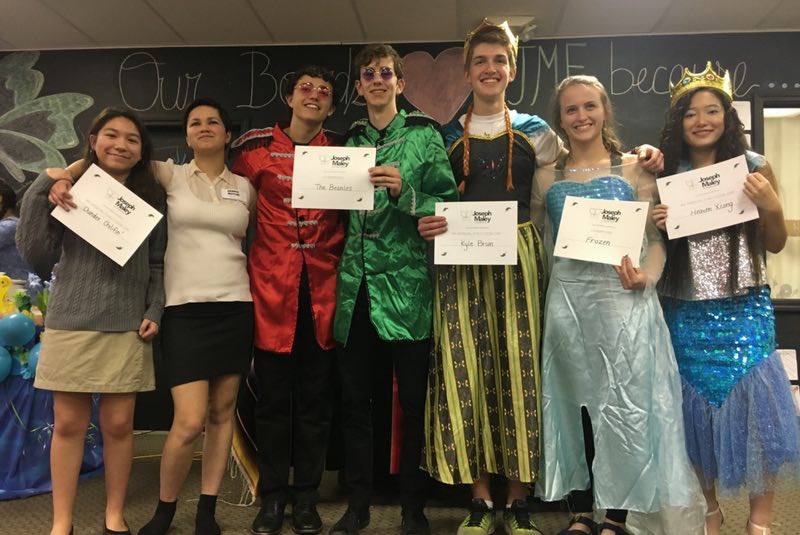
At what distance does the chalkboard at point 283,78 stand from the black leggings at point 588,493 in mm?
2192

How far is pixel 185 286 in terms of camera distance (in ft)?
6.16

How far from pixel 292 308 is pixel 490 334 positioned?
682mm

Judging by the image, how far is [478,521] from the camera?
190 centimetres

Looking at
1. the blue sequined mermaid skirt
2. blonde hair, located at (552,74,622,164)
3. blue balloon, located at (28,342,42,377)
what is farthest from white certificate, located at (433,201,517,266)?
blue balloon, located at (28,342,42,377)

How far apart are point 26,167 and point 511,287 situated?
340cm

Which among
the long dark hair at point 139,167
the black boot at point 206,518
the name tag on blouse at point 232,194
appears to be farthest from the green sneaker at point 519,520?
the long dark hair at point 139,167

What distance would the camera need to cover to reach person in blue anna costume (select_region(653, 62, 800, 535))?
1658 mm

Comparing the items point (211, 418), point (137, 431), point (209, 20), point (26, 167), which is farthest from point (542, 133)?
point (26, 167)

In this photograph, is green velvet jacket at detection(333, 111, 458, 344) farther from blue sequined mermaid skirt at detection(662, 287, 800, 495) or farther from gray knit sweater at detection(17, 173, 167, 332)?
blue sequined mermaid skirt at detection(662, 287, 800, 495)

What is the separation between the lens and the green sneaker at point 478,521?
6.15 feet

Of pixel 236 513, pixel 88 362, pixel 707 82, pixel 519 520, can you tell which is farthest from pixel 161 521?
pixel 707 82

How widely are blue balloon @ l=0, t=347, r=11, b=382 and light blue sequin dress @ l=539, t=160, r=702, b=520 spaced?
7.46 feet

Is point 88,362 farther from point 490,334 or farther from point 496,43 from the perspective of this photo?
point 496,43

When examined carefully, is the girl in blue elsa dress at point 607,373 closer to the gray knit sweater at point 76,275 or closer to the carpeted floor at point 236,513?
the carpeted floor at point 236,513
